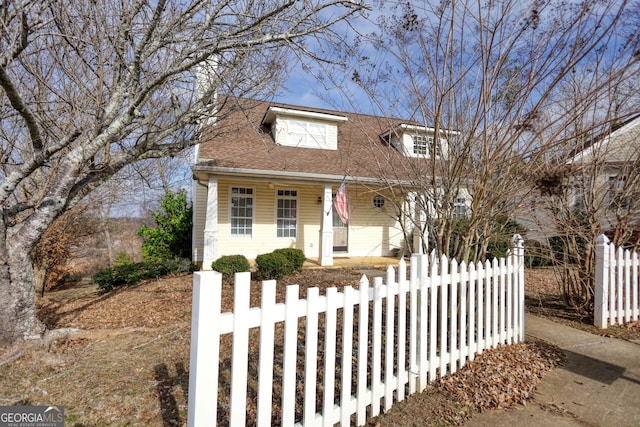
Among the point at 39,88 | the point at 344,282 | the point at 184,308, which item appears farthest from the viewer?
the point at 344,282

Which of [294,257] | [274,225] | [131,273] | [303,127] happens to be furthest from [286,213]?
[131,273]

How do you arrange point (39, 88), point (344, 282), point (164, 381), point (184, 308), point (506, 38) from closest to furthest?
1. point (506, 38)
2. point (164, 381)
3. point (39, 88)
4. point (184, 308)
5. point (344, 282)

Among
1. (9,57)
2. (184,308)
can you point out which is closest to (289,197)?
(184,308)

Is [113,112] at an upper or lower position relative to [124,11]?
lower

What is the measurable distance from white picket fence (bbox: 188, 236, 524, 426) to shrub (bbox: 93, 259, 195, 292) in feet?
18.5

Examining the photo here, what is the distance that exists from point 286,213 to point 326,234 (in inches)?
84.6

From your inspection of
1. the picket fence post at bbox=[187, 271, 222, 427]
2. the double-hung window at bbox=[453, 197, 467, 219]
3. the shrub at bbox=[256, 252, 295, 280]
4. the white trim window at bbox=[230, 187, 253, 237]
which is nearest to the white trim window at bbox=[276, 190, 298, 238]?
the white trim window at bbox=[230, 187, 253, 237]

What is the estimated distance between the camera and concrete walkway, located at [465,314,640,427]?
2.47 m

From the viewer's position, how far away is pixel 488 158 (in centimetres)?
280

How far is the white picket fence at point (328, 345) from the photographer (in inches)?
64.3

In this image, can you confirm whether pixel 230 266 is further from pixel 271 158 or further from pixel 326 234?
pixel 271 158

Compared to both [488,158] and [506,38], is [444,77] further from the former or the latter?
[488,158]

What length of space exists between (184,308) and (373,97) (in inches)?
185

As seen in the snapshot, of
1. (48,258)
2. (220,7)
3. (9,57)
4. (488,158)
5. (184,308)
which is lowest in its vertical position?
(184,308)
